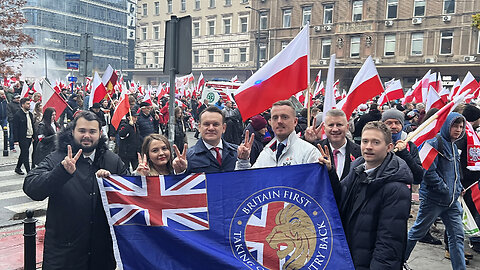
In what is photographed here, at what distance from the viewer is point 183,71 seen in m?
6.09

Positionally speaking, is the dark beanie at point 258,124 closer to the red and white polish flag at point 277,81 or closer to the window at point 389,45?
the red and white polish flag at point 277,81

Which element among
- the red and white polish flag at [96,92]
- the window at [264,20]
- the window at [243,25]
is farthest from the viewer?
the window at [243,25]

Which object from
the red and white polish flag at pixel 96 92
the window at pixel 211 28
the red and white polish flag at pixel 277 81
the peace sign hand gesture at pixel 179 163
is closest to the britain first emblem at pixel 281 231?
the peace sign hand gesture at pixel 179 163

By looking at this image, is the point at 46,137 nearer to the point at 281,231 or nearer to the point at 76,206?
the point at 76,206

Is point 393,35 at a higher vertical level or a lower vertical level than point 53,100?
higher

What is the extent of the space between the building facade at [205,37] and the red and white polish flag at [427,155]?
42.1 metres

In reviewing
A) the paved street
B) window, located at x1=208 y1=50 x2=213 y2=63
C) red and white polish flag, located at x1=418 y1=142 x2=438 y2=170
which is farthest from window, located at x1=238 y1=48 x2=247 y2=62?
red and white polish flag, located at x1=418 y1=142 x2=438 y2=170

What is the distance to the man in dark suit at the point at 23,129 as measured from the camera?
416 inches

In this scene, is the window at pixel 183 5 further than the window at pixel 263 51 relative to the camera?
Yes

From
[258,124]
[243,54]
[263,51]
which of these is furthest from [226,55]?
[258,124]

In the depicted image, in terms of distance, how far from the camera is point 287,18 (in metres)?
45.8

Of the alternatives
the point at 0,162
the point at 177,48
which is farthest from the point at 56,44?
the point at 177,48

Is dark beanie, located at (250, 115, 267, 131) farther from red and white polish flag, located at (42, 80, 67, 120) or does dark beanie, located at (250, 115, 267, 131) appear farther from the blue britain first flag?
red and white polish flag, located at (42, 80, 67, 120)

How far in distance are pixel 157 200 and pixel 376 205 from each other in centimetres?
161
